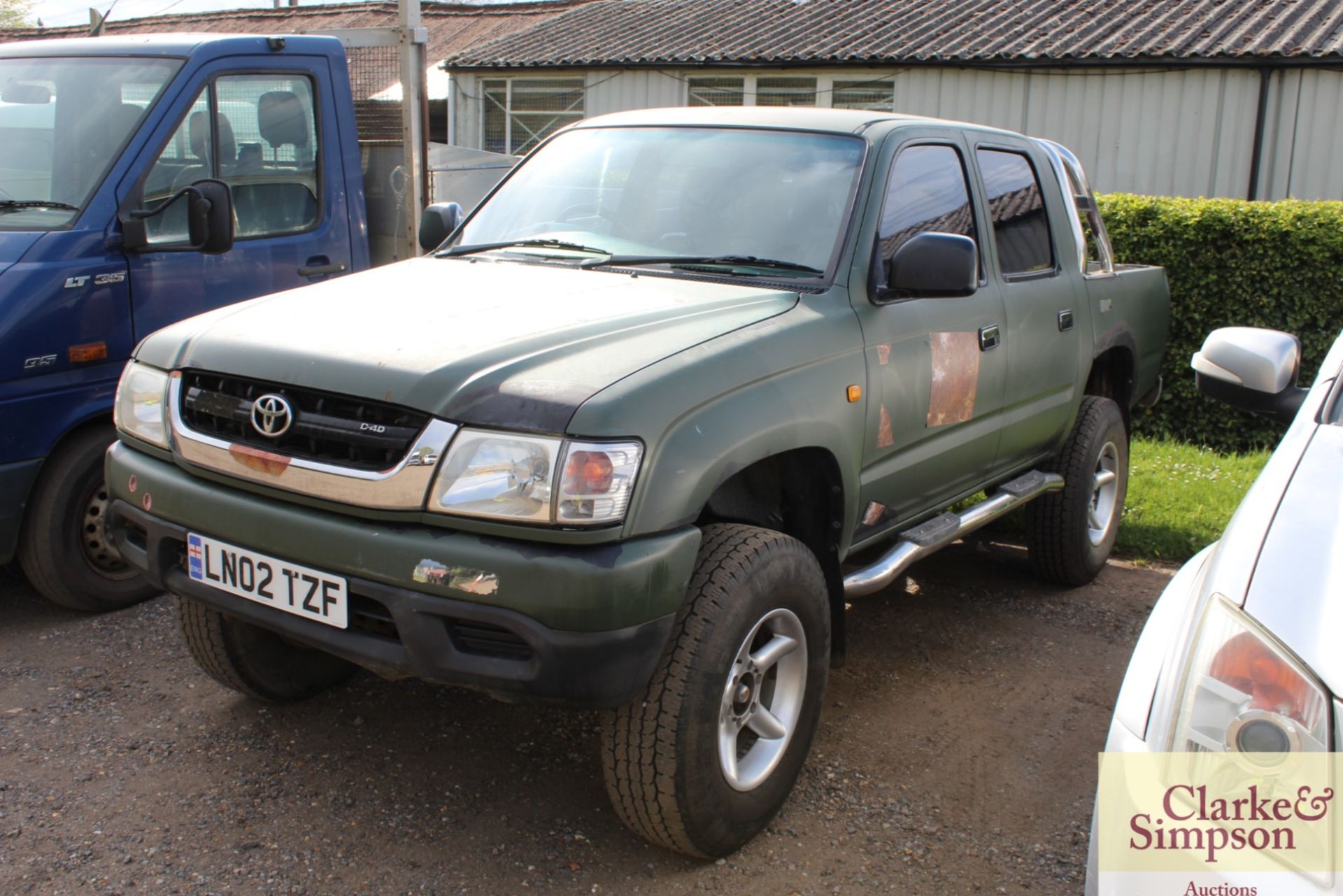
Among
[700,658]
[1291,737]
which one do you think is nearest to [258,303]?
[700,658]

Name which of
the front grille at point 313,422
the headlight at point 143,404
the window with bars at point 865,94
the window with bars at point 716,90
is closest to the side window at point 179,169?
the headlight at point 143,404

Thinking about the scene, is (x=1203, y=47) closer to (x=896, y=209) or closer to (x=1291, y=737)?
(x=896, y=209)

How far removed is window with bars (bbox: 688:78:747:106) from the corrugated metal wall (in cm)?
293

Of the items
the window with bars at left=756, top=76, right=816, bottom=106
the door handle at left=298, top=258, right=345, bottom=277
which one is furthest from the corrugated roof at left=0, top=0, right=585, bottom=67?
the door handle at left=298, top=258, right=345, bottom=277

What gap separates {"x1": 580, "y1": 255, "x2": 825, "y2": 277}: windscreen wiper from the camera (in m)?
3.58

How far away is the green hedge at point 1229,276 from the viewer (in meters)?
8.17

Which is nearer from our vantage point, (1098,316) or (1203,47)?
(1098,316)

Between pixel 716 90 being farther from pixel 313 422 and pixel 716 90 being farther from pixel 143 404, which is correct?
pixel 313 422

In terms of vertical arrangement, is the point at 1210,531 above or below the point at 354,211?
below

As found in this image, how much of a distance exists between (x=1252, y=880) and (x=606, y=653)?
4.30ft

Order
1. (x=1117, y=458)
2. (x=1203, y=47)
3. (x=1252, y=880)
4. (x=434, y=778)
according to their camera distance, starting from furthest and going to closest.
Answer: (x=1203, y=47), (x=1117, y=458), (x=434, y=778), (x=1252, y=880)

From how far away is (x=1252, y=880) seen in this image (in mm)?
1726

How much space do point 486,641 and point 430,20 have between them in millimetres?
27554

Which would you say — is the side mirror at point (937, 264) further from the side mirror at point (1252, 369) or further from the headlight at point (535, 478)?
the headlight at point (535, 478)
